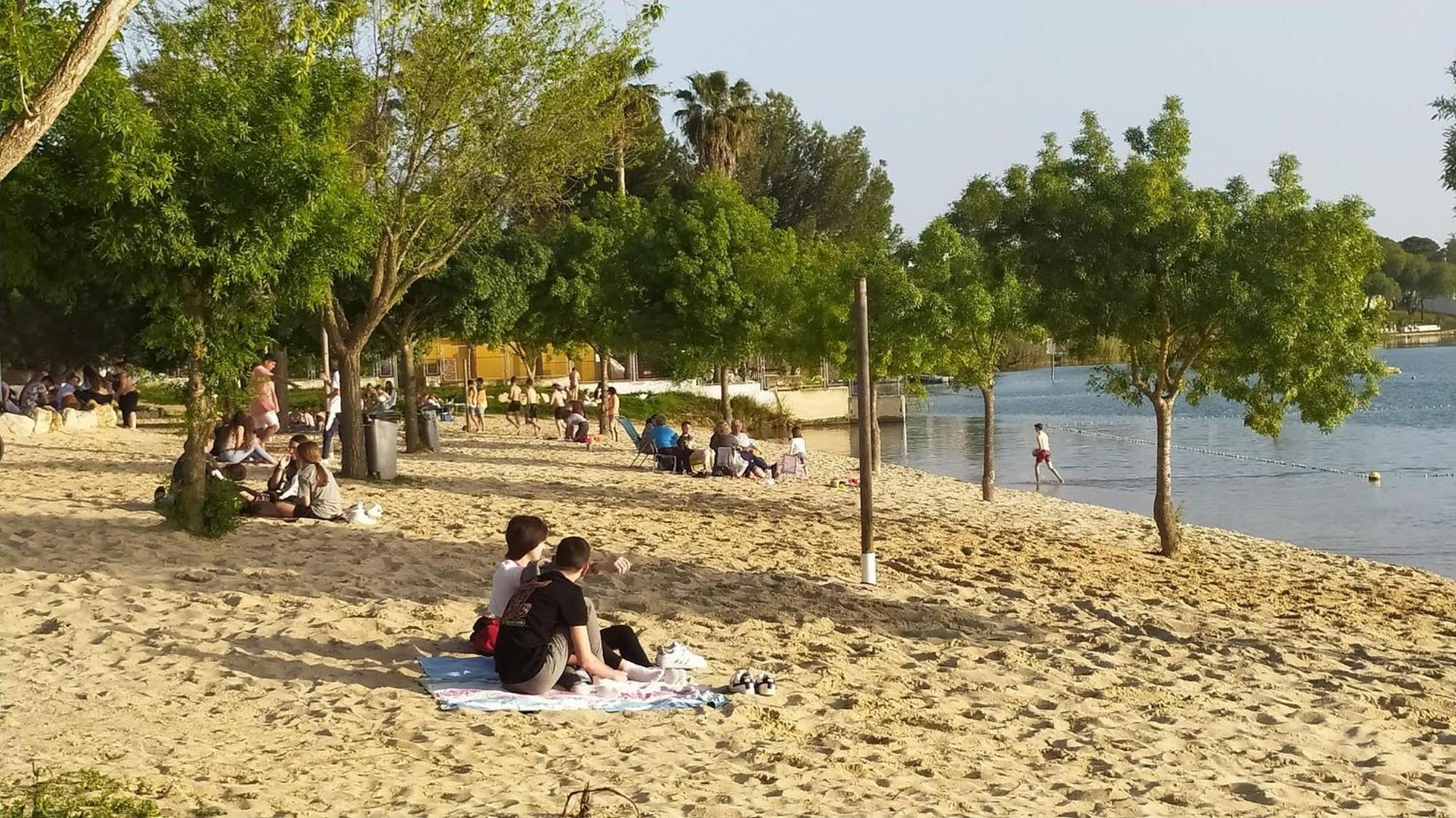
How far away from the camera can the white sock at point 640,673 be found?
861 cm


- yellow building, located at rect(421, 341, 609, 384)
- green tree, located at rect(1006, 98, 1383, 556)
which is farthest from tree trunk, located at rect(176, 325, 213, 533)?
yellow building, located at rect(421, 341, 609, 384)

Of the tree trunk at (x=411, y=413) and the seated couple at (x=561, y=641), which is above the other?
the tree trunk at (x=411, y=413)

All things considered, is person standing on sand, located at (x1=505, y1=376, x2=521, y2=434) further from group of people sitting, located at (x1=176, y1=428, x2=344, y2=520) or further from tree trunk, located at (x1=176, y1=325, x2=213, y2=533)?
tree trunk, located at (x1=176, y1=325, x2=213, y2=533)

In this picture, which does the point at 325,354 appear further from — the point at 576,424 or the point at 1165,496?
the point at 1165,496

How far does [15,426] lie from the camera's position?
23609 millimetres

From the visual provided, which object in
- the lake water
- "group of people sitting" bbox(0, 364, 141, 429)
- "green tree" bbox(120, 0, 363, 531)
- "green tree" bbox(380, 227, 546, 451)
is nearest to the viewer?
"green tree" bbox(120, 0, 363, 531)

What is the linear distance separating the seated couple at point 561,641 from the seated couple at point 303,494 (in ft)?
Answer: 19.4

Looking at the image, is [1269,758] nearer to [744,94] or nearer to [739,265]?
[739,265]

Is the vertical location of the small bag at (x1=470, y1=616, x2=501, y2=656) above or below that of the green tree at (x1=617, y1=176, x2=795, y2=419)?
below

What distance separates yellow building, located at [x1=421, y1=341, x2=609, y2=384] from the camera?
6000 cm

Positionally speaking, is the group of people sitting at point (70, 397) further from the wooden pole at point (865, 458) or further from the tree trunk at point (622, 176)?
the wooden pole at point (865, 458)

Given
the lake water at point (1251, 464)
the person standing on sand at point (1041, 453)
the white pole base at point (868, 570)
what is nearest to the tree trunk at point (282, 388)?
the lake water at point (1251, 464)

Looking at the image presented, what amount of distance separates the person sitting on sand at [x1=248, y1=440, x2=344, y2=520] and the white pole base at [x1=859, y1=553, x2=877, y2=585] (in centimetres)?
503

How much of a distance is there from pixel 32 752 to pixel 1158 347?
14.0 m
